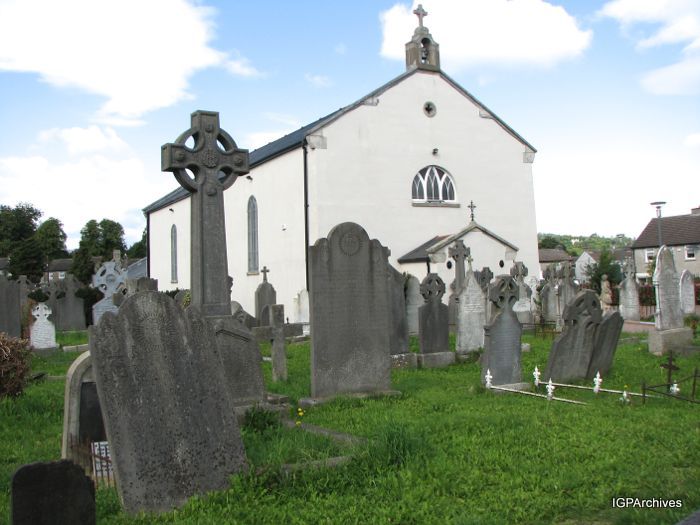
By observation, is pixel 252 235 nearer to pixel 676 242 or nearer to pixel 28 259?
pixel 676 242

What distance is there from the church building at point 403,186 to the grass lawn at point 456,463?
1484cm

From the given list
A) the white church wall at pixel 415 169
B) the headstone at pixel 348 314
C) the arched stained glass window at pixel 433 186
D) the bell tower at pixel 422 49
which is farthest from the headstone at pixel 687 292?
the headstone at pixel 348 314

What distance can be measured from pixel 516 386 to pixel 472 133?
2018 centimetres

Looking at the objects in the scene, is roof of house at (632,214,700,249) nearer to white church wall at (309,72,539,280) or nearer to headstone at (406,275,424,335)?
white church wall at (309,72,539,280)

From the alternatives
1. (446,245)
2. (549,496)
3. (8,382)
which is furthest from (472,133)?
(549,496)

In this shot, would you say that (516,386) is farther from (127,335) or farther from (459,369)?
(127,335)

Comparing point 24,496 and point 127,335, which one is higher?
point 127,335

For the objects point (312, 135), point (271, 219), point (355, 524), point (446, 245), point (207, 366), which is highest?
point (312, 135)

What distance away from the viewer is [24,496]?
339 centimetres

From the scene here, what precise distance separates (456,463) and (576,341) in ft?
15.7

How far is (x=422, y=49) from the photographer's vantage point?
27.5 m

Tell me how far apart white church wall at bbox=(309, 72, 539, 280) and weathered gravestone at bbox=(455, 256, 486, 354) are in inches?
441

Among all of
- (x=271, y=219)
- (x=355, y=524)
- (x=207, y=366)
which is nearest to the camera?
(x=355, y=524)

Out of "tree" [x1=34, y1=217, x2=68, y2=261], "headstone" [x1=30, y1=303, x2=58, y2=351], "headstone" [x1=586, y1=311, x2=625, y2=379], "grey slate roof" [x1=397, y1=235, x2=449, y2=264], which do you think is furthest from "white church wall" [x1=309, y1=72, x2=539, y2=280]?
"tree" [x1=34, y1=217, x2=68, y2=261]
